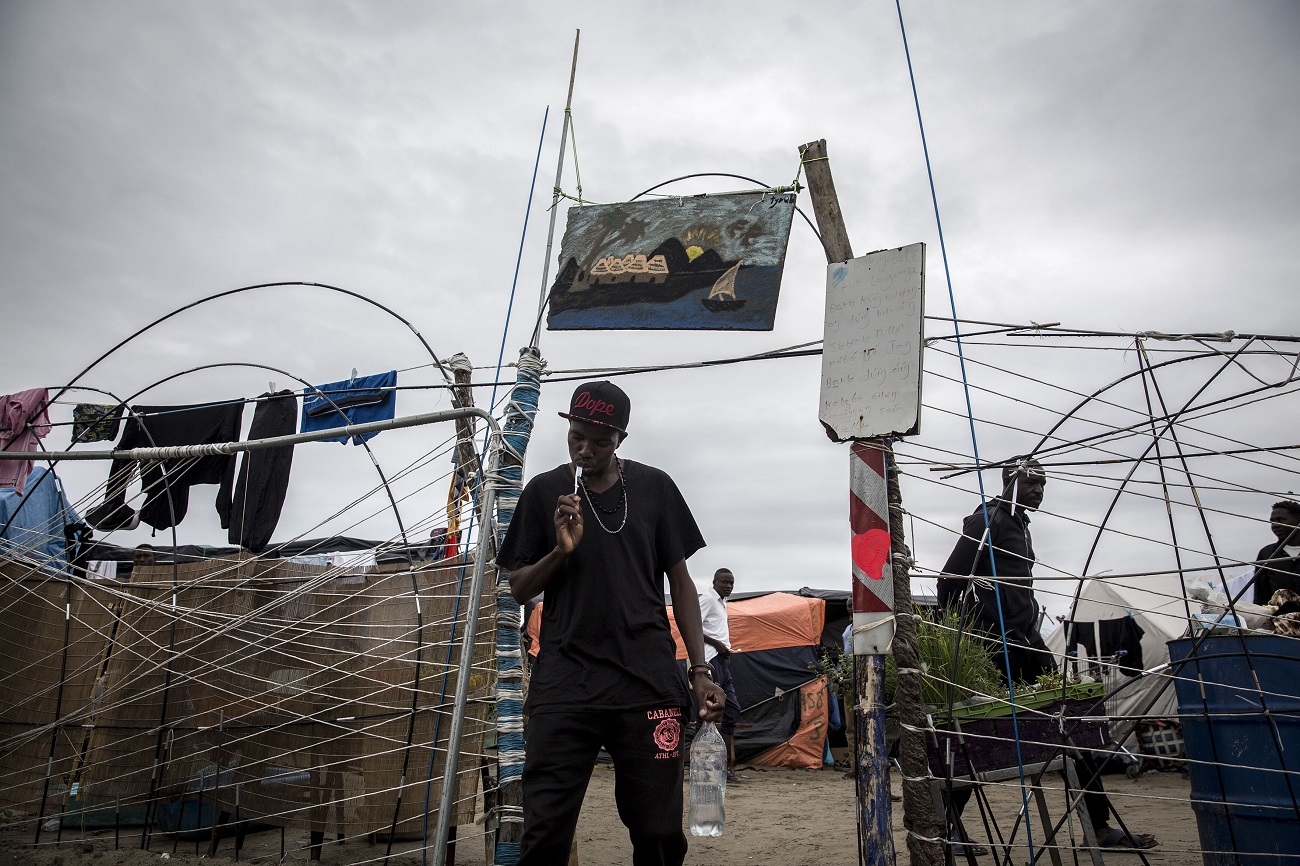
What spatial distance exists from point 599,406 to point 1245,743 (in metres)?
2.90

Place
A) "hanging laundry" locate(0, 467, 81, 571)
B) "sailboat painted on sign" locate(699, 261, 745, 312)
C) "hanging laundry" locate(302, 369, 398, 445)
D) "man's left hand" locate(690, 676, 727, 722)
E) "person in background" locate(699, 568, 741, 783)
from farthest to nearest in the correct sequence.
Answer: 1. "person in background" locate(699, 568, 741, 783)
2. "hanging laundry" locate(302, 369, 398, 445)
3. "hanging laundry" locate(0, 467, 81, 571)
4. "sailboat painted on sign" locate(699, 261, 745, 312)
5. "man's left hand" locate(690, 676, 727, 722)

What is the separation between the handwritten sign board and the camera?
3.76 metres

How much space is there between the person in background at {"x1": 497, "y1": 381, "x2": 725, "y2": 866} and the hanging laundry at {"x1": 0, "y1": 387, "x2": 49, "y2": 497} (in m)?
6.39

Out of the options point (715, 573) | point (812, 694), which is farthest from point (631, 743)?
point (812, 694)

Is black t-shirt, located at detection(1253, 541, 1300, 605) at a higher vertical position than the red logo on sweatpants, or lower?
higher

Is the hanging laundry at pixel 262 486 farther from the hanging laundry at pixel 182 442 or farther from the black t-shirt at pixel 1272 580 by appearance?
the black t-shirt at pixel 1272 580

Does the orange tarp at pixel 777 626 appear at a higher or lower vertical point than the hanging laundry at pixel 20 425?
lower

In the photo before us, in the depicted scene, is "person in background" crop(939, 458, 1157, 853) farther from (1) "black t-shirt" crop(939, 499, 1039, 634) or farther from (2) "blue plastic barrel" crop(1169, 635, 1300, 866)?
(2) "blue plastic barrel" crop(1169, 635, 1300, 866)

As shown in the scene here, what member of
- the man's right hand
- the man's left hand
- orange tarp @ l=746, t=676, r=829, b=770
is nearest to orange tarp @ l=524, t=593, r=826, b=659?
orange tarp @ l=746, t=676, r=829, b=770

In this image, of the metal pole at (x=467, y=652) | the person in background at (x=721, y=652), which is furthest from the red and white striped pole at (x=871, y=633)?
the person in background at (x=721, y=652)

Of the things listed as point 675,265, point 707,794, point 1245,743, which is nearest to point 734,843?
point 707,794

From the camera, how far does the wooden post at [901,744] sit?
3.50 m

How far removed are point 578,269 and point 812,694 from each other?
299 inches

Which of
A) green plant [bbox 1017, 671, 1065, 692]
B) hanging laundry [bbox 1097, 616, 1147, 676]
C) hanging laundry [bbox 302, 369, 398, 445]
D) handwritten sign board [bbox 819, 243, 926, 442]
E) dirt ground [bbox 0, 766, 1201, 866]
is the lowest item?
dirt ground [bbox 0, 766, 1201, 866]
